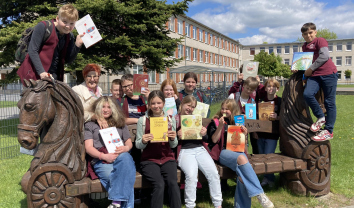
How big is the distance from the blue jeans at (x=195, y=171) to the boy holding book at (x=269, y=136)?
1.55 metres

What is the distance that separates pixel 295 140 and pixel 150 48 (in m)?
7.64

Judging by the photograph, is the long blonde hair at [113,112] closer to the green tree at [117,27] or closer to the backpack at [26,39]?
the backpack at [26,39]

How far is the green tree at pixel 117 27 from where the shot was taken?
977cm

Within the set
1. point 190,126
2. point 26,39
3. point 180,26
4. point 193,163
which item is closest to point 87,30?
point 26,39

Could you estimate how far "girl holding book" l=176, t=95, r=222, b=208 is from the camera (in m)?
3.45

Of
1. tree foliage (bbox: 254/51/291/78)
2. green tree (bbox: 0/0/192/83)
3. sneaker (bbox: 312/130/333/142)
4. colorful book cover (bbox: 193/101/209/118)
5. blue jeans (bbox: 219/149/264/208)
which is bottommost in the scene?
blue jeans (bbox: 219/149/264/208)

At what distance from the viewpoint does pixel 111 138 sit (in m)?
3.39

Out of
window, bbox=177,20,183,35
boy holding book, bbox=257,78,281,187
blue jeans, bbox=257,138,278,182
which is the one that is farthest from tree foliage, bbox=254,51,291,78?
blue jeans, bbox=257,138,278,182

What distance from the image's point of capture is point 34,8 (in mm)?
9836

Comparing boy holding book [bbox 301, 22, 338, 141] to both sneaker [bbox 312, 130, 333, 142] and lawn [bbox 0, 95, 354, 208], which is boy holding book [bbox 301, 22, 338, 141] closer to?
sneaker [bbox 312, 130, 333, 142]

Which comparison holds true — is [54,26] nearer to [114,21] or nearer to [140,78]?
[140,78]

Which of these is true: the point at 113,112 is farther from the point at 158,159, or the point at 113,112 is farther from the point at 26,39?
the point at 26,39

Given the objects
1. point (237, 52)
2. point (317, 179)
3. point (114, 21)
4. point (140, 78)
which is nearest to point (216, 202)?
point (317, 179)

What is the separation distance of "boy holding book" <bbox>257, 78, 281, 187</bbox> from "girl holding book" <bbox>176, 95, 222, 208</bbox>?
1.46 m
